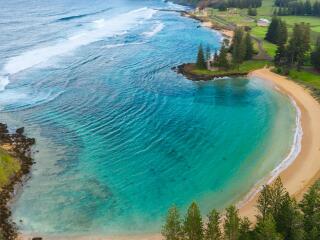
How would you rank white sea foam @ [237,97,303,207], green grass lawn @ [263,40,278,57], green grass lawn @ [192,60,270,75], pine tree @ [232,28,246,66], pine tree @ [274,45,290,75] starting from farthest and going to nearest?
green grass lawn @ [263,40,278,57]
pine tree @ [232,28,246,66]
green grass lawn @ [192,60,270,75]
pine tree @ [274,45,290,75]
white sea foam @ [237,97,303,207]

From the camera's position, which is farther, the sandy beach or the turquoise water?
the turquoise water

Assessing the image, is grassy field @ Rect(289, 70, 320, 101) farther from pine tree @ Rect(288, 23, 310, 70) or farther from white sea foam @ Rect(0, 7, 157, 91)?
white sea foam @ Rect(0, 7, 157, 91)

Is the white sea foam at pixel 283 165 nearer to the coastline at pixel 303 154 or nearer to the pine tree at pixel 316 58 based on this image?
the coastline at pixel 303 154

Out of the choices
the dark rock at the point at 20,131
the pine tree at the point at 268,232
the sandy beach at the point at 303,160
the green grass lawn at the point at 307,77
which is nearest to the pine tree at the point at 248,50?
the green grass lawn at the point at 307,77

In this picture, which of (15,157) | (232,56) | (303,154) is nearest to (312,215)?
(303,154)

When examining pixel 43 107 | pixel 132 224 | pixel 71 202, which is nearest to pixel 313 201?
pixel 132 224

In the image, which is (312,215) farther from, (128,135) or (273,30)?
(273,30)

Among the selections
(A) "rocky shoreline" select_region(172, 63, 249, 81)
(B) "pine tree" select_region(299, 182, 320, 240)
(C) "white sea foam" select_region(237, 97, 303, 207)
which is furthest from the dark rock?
(B) "pine tree" select_region(299, 182, 320, 240)

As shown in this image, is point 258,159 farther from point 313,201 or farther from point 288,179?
point 313,201
